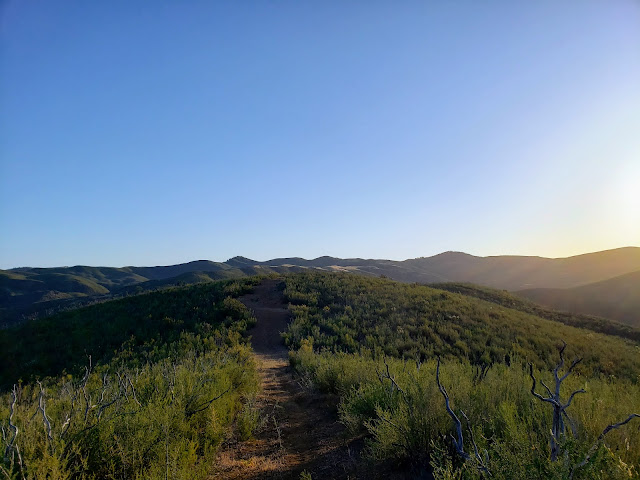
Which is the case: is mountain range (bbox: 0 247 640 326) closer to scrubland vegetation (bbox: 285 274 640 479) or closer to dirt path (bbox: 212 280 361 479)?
scrubland vegetation (bbox: 285 274 640 479)

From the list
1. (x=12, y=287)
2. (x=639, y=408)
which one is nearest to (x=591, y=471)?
(x=639, y=408)

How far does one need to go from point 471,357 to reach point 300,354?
6.48 metres

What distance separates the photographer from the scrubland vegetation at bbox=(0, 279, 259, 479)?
343cm

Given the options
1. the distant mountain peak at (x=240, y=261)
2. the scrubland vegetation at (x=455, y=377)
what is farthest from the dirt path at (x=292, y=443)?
the distant mountain peak at (x=240, y=261)

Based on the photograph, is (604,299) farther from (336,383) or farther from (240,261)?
(240,261)

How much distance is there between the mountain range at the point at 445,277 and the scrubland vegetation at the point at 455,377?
30948 millimetres

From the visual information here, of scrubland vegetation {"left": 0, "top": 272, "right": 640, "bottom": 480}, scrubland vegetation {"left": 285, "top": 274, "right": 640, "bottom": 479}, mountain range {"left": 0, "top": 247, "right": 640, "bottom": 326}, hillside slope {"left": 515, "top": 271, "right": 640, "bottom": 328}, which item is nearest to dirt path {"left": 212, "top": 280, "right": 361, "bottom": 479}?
scrubland vegetation {"left": 0, "top": 272, "right": 640, "bottom": 480}

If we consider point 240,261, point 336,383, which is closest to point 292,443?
point 336,383

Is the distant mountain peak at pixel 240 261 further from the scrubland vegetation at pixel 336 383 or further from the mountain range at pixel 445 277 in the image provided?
the scrubland vegetation at pixel 336 383

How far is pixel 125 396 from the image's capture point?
445cm

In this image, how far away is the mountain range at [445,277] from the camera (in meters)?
47.0

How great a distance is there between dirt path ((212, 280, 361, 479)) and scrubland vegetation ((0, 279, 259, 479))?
13.1 inches

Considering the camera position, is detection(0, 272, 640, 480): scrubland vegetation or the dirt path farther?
the dirt path

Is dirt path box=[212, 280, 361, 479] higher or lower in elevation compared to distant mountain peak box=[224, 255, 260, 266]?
lower
